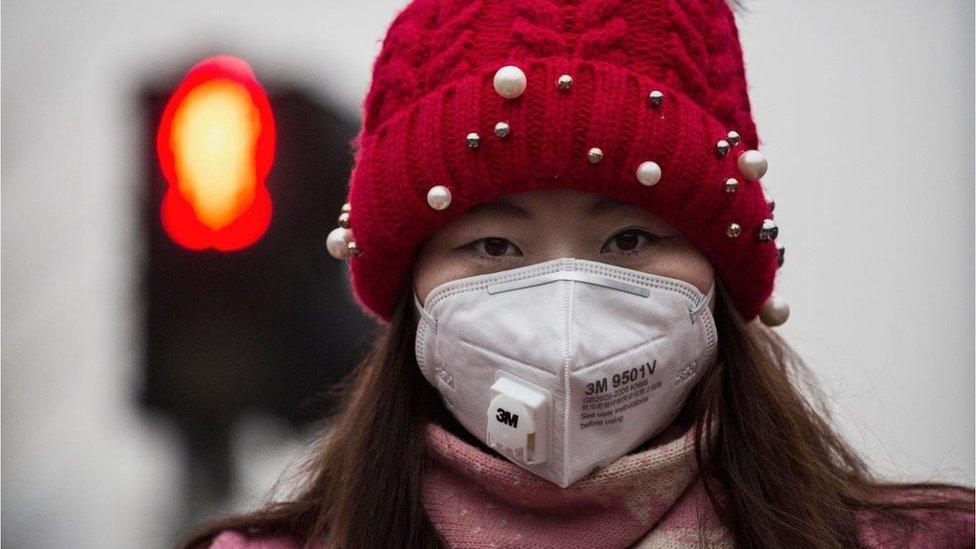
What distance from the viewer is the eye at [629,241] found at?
4.97 feet

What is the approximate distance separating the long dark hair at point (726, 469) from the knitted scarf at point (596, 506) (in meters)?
0.04

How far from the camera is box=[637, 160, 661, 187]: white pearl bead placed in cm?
142

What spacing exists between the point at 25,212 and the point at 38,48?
63 centimetres

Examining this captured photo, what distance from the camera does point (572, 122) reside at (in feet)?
4.71

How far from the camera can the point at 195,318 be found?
10.3 ft

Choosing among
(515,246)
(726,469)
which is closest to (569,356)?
(515,246)

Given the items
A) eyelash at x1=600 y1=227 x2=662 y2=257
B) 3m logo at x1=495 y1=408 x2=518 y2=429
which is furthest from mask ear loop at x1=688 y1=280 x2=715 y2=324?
3m logo at x1=495 y1=408 x2=518 y2=429

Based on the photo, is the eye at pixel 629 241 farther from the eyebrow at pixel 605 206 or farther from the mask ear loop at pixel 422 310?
the mask ear loop at pixel 422 310

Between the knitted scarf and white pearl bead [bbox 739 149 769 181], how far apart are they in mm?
441

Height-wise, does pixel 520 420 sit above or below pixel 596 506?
above

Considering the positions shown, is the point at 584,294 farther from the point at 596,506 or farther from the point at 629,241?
the point at 596,506

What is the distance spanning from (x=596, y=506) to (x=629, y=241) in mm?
438

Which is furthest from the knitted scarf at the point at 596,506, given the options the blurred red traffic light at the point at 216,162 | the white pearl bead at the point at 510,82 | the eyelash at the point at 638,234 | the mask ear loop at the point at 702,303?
the blurred red traffic light at the point at 216,162

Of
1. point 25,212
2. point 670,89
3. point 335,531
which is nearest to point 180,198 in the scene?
point 25,212
